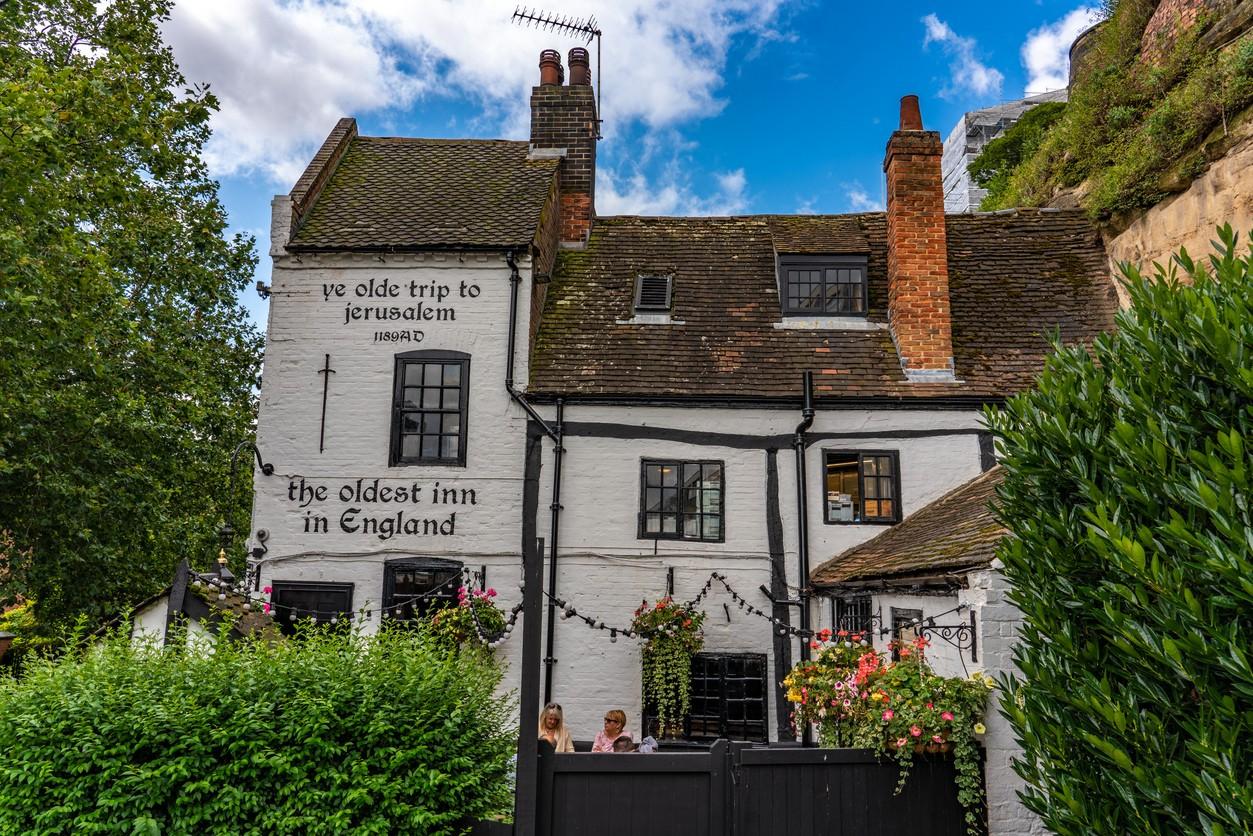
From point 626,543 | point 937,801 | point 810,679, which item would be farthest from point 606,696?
point 937,801

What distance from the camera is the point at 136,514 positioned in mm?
15336

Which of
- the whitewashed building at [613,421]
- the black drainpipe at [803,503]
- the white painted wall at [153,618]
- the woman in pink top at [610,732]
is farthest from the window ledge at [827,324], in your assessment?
the white painted wall at [153,618]

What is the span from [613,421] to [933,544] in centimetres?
508

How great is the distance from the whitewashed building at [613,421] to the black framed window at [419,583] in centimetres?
3

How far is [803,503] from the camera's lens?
12.5m

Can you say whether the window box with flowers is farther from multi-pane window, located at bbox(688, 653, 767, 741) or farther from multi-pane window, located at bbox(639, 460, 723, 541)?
multi-pane window, located at bbox(639, 460, 723, 541)

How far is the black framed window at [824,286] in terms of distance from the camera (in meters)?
14.0

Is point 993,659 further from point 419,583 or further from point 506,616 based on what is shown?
point 419,583

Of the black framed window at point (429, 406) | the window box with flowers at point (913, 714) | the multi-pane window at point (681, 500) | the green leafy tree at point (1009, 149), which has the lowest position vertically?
the window box with flowers at point (913, 714)

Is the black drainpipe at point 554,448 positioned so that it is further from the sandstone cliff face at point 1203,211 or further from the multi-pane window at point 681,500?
the sandstone cliff face at point 1203,211

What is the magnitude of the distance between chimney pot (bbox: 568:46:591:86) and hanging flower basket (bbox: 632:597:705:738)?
9.93 m

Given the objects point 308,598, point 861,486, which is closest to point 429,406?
point 308,598

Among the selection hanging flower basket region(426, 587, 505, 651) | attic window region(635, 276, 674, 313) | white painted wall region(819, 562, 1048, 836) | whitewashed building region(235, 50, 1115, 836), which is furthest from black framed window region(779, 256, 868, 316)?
hanging flower basket region(426, 587, 505, 651)

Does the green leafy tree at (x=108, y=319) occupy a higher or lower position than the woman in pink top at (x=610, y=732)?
higher
